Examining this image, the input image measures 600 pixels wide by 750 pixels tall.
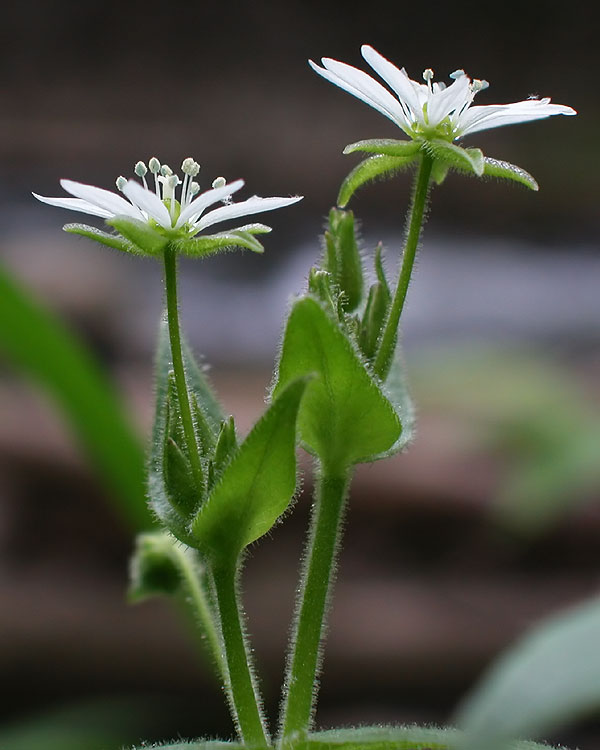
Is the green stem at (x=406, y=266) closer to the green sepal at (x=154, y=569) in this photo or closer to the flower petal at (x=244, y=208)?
the flower petal at (x=244, y=208)

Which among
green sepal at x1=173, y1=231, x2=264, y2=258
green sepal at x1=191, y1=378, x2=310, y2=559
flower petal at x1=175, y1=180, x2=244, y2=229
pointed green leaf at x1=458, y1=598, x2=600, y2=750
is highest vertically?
flower petal at x1=175, y1=180, x2=244, y2=229

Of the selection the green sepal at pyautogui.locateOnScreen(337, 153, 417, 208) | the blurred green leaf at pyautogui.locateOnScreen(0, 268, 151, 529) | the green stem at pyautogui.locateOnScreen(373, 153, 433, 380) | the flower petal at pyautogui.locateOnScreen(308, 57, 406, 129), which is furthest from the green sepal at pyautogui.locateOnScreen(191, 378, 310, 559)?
the blurred green leaf at pyautogui.locateOnScreen(0, 268, 151, 529)

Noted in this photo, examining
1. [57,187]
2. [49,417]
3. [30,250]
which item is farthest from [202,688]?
[57,187]

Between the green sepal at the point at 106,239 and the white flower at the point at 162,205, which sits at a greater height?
the white flower at the point at 162,205

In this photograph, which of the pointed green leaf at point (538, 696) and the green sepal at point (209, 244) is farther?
the green sepal at point (209, 244)

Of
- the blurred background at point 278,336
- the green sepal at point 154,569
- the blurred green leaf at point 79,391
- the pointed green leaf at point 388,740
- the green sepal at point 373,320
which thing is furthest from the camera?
the blurred background at point 278,336

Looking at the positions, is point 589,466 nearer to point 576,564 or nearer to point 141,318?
point 576,564

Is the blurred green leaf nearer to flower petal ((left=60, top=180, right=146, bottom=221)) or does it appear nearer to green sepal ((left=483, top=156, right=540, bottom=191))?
flower petal ((left=60, top=180, right=146, bottom=221))

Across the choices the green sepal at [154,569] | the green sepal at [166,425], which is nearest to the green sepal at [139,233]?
the green sepal at [166,425]
